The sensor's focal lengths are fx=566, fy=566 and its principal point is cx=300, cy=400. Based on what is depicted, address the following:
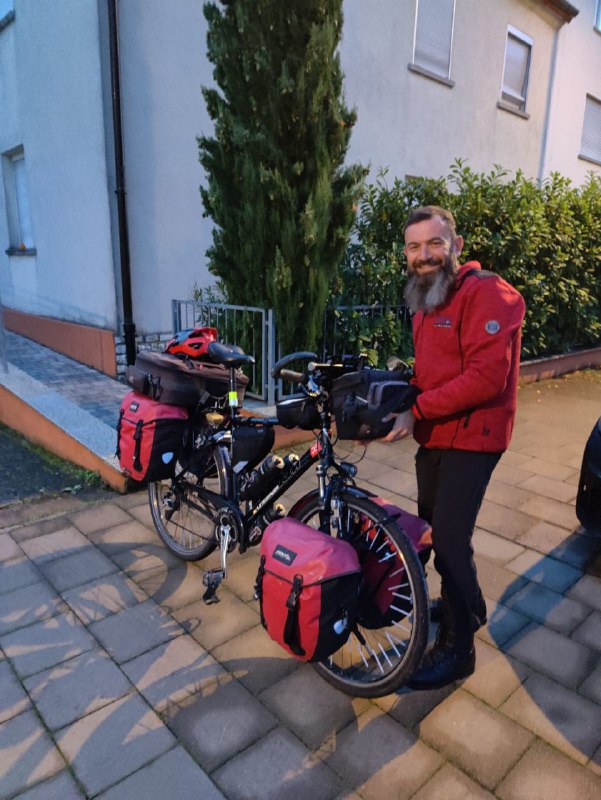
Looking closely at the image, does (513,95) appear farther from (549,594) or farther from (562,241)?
(549,594)

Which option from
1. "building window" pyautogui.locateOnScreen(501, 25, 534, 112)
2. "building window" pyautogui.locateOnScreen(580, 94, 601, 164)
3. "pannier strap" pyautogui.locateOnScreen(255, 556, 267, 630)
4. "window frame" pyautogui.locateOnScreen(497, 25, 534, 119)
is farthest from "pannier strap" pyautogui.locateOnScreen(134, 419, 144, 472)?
"building window" pyautogui.locateOnScreen(580, 94, 601, 164)

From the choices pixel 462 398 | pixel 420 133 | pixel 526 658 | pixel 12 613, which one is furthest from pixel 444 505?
pixel 420 133

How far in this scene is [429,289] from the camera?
1.97m

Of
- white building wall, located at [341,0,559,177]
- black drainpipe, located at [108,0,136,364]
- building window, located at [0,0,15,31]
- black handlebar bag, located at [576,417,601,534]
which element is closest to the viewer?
black handlebar bag, located at [576,417,601,534]

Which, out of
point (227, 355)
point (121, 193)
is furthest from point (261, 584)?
point (121, 193)

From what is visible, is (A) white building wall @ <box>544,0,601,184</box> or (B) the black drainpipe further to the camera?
(A) white building wall @ <box>544,0,601,184</box>

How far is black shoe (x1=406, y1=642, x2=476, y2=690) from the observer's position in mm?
2176

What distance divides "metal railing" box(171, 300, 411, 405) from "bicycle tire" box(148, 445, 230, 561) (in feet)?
6.98

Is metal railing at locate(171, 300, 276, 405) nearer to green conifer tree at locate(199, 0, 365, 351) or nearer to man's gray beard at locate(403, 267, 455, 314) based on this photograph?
green conifer tree at locate(199, 0, 365, 351)

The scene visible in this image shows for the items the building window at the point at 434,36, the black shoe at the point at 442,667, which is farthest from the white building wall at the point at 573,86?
the black shoe at the point at 442,667

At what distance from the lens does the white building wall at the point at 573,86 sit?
12016 millimetres

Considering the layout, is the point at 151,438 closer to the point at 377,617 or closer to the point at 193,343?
the point at 193,343

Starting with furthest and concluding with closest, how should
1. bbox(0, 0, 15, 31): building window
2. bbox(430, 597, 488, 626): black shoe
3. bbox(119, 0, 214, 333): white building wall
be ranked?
bbox(0, 0, 15, 31): building window < bbox(119, 0, 214, 333): white building wall < bbox(430, 597, 488, 626): black shoe

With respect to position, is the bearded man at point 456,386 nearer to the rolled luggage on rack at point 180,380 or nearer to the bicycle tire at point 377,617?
the bicycle tire at point 377,617
